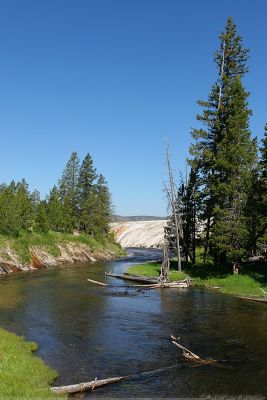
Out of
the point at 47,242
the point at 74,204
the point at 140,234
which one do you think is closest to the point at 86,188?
the point at 74,204

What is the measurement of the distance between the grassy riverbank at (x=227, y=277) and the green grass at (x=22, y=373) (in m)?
22.5

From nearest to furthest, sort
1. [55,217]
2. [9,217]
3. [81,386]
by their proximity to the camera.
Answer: [81,386]
[9,217]
[55,217]

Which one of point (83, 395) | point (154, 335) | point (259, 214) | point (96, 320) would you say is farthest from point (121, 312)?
point (259, 214)

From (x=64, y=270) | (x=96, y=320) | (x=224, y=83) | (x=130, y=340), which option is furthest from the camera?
(x=64, y=270)

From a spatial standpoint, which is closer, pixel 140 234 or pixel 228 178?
pixel 228 178

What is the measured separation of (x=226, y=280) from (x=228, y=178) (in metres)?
10.2

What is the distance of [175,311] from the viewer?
30.9m

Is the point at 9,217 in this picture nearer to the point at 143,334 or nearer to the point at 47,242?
the point at 47,242

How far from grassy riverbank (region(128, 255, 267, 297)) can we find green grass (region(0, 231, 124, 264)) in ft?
60.0

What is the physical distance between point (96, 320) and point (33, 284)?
18.1 meters

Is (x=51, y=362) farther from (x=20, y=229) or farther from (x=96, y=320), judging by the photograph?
(x=20, y=229)

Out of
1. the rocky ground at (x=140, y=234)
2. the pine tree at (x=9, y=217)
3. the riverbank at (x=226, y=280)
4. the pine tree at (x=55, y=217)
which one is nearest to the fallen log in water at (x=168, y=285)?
the riverbank at (x=226, y=280)

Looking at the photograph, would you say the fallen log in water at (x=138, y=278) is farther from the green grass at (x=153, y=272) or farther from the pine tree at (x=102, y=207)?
the pine tree at (x=102, y=207)

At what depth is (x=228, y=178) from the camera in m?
44.4
